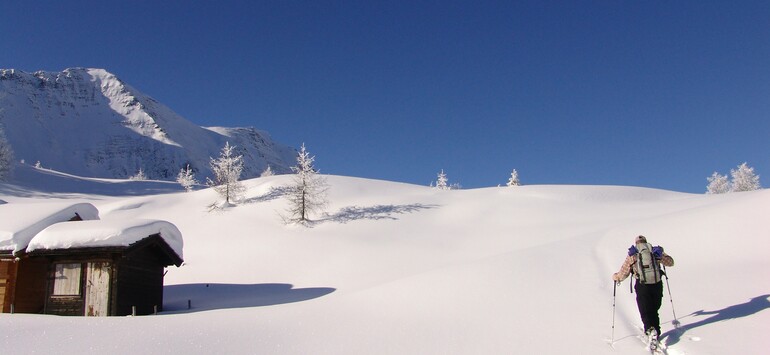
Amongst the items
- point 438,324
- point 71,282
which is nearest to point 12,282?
point 71,282

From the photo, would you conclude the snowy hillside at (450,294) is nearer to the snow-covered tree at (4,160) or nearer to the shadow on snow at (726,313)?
the shadow on snow at (726,313)

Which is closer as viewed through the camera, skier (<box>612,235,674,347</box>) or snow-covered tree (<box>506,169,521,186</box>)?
skier (<box>612,235,674,347</box>)

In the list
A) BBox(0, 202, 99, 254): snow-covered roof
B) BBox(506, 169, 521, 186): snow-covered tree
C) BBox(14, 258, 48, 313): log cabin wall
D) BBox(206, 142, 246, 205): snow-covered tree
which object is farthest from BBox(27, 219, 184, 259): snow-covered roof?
BBox(506, 169, 521, 186): snow-covered tree

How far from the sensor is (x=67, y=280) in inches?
743

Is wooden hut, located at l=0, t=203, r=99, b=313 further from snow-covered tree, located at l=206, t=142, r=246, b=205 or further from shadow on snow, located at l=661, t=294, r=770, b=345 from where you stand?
snow-covered tree, located at l=206, t=142, r=246, b=205

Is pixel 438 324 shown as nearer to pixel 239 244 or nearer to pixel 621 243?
pixel 621 243

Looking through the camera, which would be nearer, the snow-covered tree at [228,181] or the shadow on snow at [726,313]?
the shadow on snow at [726,313]

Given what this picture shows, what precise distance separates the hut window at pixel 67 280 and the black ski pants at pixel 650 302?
59.2 feet

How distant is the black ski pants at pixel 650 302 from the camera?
9688 mm

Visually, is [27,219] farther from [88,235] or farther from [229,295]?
[229,295]

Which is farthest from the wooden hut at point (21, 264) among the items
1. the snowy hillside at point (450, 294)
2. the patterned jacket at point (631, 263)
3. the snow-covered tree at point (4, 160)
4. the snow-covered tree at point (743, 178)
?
the snow-covered tree at point (743, 178)

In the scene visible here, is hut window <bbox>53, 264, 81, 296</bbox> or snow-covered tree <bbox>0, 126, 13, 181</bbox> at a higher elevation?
snow-covered tree <bbox>0, 126, 13, 181</bbox>

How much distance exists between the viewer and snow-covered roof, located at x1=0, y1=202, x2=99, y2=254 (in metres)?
18.1

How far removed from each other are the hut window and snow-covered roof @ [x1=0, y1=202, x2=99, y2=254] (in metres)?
1.47
